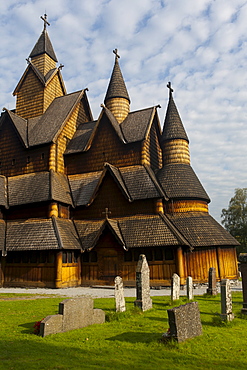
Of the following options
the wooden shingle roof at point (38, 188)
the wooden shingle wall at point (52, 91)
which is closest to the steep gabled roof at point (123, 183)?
the wooden shingle roof at point (38, 188)

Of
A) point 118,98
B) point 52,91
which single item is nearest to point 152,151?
point 118,98

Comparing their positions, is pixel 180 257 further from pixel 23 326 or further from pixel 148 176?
pixel 23 326

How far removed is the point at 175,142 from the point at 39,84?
15.1m

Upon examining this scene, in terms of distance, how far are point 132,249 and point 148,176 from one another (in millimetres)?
5455

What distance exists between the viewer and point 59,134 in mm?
26250

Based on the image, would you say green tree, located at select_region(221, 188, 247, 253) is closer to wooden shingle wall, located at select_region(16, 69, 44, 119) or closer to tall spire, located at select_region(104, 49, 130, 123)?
tall spire, located at select_region(104, 49, 130, 123)

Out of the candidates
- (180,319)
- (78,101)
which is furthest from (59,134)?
(180,319)

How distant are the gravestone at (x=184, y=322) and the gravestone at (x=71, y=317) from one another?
254cm

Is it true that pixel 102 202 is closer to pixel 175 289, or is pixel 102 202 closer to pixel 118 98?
pixel 175 289

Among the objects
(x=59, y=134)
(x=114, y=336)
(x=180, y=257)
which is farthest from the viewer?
(x=59, y=134)

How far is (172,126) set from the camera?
85.1ft

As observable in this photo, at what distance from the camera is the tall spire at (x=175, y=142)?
25062 mm

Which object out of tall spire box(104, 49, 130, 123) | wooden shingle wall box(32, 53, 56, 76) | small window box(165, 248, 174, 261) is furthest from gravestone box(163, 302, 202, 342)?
wooden shingle wall box(32, 53, 56, 76)

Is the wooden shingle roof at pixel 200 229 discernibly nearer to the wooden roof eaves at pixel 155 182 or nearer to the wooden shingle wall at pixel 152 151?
the wooden roof eaves at pixel 155 182
